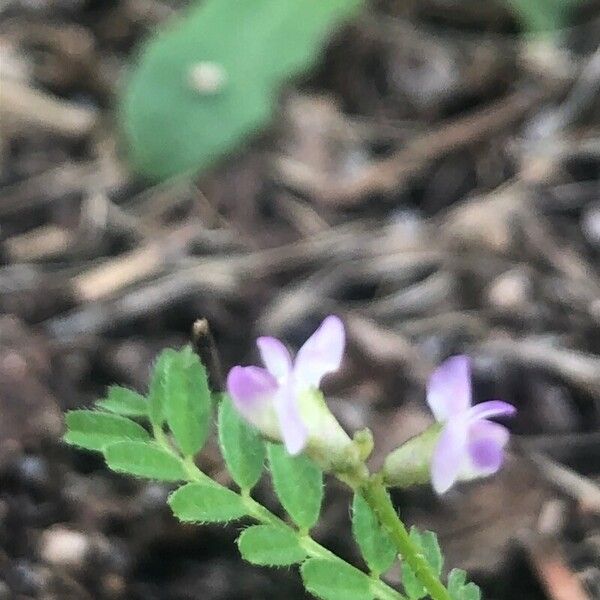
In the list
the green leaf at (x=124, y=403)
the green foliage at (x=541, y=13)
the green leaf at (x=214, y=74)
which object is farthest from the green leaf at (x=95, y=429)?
the green foliage at (x=541, y=13)

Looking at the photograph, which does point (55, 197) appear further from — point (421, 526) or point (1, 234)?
point (421, 526)

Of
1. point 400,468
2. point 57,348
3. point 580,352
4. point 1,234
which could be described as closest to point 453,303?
point 580,352

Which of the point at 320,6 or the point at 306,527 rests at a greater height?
the point at 320,6

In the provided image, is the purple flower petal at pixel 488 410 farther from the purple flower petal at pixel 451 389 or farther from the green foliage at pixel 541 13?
the green foliage at pixel 541 13

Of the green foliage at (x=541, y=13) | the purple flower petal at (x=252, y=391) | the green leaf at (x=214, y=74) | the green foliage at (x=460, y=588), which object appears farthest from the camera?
the green foliage at (x=541, y=13)

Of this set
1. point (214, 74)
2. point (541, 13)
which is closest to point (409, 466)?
point (214, 74)

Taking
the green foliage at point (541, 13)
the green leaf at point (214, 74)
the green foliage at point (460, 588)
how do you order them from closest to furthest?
the green foliage at point (460, 588), the green leaf at point (214, 74), the green foliage at point (541, 13)
